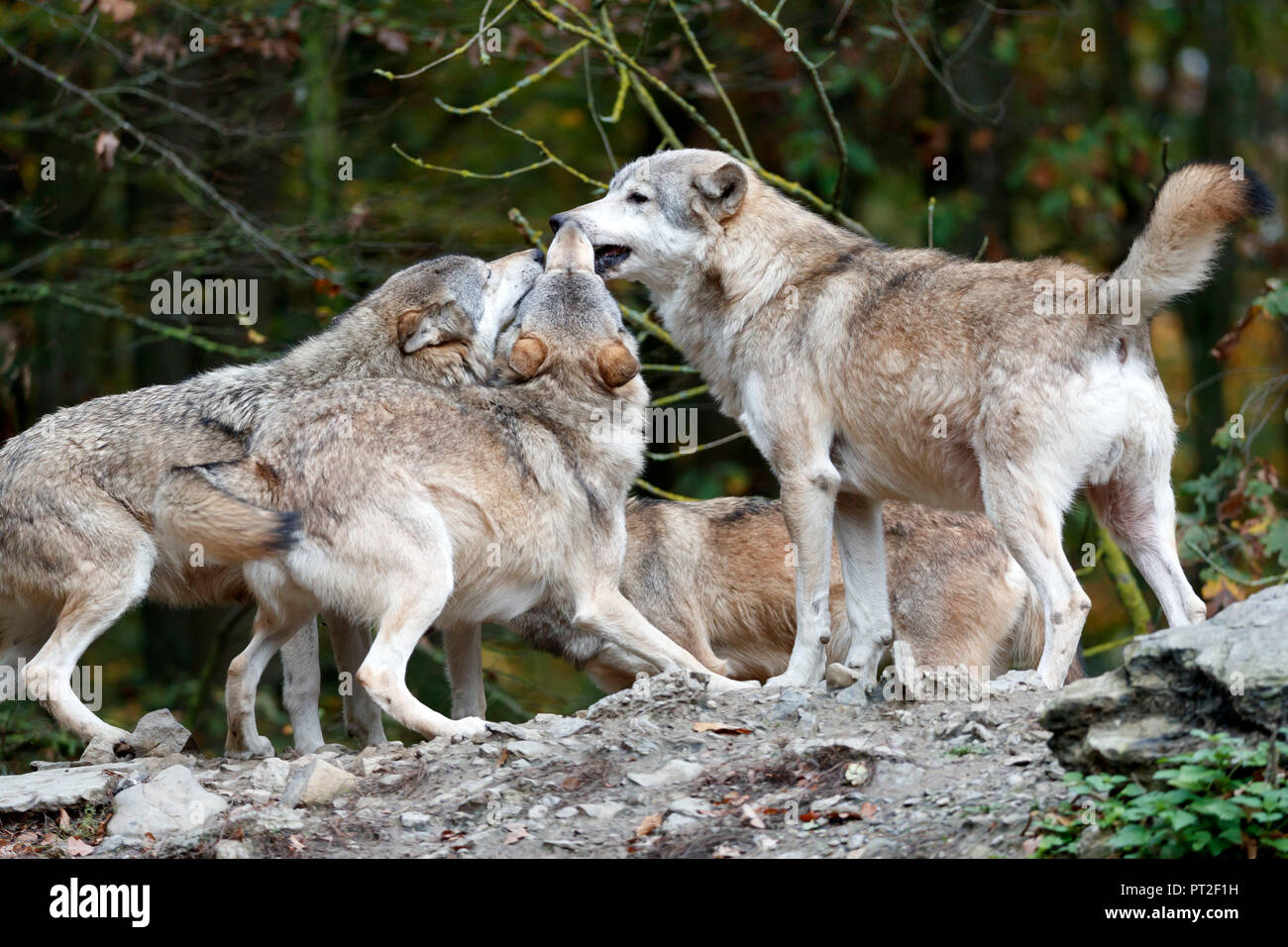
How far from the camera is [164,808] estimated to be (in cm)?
633

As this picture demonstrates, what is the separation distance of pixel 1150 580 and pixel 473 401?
368cm

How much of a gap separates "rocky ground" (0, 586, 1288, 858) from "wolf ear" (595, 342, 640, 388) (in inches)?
73.3

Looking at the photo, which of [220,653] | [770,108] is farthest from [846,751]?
[770,108]

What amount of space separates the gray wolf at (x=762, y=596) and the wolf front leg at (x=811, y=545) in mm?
1009

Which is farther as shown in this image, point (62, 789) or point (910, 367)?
point (910, 367)

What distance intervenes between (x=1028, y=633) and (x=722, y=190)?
325 cm

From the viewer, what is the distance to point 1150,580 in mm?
7434

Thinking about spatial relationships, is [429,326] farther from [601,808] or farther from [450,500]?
[601,808]

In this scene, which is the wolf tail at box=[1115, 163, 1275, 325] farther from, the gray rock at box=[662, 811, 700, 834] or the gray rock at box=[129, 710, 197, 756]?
the gray rock at box=[129, 710, 197, 756]

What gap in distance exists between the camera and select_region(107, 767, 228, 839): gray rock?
20.4 ft

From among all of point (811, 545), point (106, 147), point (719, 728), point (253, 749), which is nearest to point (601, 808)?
point (719, 728)

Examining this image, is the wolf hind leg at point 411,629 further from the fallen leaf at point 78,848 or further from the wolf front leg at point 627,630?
the fallen leaf at point 78,848

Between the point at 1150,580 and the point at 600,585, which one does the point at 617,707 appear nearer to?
the point at 600,585
